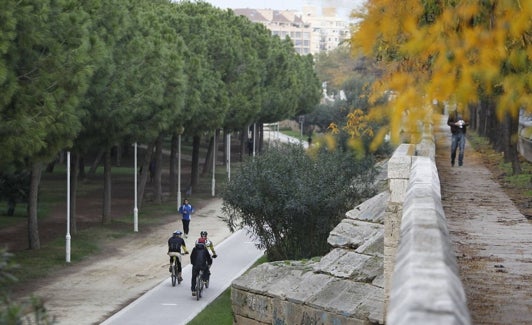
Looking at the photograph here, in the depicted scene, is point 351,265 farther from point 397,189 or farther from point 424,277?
point 424,277

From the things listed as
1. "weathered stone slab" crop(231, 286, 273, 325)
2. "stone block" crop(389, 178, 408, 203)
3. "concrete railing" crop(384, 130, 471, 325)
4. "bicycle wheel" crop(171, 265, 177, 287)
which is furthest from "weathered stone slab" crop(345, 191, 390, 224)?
"concrete railing" crop(384, 130, 471, 325)

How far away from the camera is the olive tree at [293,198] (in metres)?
30.0

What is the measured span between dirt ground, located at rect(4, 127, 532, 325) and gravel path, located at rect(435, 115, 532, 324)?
134 millimetres

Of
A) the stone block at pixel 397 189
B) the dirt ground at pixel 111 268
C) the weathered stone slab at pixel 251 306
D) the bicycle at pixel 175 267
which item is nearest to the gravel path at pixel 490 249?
the dirt ground at pixel 111 268

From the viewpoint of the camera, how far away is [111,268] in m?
33.1

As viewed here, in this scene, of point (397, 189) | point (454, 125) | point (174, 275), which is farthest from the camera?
point (174, 275)

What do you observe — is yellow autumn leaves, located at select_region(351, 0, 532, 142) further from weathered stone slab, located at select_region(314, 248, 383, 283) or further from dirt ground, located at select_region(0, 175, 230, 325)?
dirt ground, located at select_region(0, 175, 230, 325)

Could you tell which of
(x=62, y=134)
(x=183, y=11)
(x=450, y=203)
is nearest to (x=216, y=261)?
(x=62, y=134)

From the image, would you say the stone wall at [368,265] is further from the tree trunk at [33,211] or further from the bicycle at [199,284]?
the tree trunk at [33,211]

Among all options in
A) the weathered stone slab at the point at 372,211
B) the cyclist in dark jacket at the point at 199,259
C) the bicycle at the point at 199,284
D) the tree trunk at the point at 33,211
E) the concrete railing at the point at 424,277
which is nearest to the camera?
the concrete railing at the point at 424,277

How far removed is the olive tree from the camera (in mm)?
30016

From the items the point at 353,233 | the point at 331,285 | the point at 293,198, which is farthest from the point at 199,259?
the point at 331,285

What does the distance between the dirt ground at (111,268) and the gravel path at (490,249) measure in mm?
134

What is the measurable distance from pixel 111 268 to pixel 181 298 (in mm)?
5292
